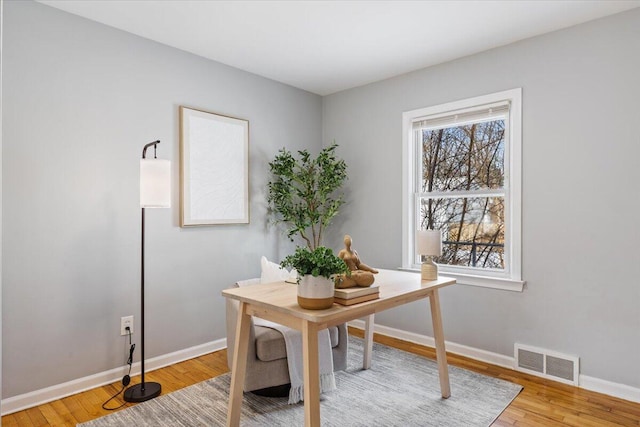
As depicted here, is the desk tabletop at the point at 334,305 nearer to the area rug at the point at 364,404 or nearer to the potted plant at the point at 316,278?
the potted plant at the point at 316,278

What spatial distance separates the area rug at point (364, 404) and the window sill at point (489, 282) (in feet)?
2.28

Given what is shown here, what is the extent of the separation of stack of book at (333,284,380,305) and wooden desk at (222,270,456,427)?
0.11ft

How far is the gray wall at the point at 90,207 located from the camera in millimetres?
2451

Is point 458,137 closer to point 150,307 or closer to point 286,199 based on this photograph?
point 286,199

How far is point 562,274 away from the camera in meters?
2.85

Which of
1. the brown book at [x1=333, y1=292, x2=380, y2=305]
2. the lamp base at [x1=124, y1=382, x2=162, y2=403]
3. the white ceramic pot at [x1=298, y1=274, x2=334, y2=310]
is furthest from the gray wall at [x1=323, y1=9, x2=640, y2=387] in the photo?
the lamp base at [x1=124, y1=382, x2=162, y2=403]

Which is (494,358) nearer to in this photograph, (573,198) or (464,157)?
(573,198)

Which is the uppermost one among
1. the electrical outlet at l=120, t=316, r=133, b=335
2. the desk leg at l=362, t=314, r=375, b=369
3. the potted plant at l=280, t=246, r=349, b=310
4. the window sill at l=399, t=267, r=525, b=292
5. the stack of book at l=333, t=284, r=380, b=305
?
the potted plant at l=280, t=246, r=349, b=310

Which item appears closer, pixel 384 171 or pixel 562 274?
pixel 562 274

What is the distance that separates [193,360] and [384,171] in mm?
2435

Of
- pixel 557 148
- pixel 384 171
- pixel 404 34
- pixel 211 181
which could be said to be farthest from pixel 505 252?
pixel 211 181

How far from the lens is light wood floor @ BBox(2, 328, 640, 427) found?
2.32 meters

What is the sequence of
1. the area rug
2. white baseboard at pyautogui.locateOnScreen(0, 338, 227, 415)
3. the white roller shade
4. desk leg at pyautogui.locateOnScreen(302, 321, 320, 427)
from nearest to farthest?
desk leg at pyautogui.locateOnScreen(302, 321, 320, 427) → the area rug → white baseboard at pyautogui.locateOnScreen(0, 338, 227, 415) → the white roller shade

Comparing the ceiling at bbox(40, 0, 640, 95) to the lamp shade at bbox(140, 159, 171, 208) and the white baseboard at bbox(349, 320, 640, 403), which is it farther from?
the white baseboard at bbox(349, 320, 640, 403)
